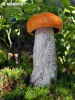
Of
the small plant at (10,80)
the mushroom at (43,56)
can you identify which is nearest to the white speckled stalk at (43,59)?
the mushroom at (43,56)

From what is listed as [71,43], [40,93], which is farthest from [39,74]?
[71,43]

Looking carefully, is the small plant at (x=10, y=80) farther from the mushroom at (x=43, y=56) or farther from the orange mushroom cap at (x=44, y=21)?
the orange mushroom cap at (x=44, y=21)

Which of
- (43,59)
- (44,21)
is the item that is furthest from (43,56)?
(44,21)

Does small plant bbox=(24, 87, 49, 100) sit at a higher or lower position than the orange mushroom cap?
lower

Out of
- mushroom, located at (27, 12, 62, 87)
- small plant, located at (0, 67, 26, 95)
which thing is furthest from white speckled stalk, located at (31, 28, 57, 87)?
small plant, located at (0, 67, 26, 95)

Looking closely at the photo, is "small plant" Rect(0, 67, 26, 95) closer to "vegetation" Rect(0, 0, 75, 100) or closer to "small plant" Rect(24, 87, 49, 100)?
"vegetation" Rect(0, 0, 75, 100)

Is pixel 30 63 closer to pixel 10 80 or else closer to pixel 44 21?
pixel 10 80

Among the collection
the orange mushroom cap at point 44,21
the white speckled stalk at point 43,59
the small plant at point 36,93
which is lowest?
the small plant at point 36,93
